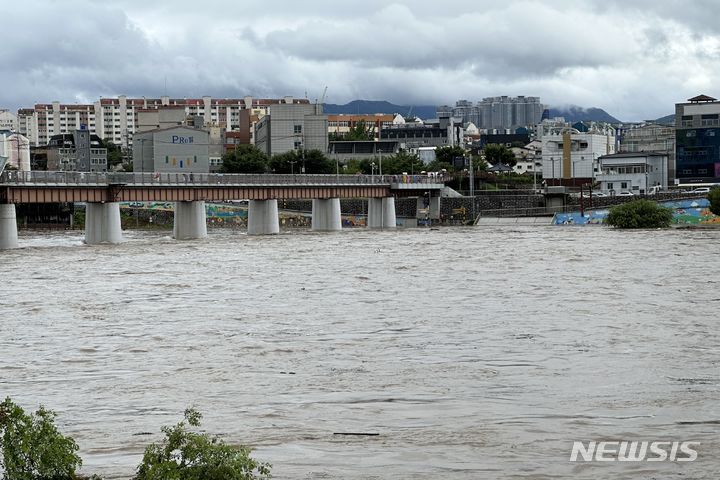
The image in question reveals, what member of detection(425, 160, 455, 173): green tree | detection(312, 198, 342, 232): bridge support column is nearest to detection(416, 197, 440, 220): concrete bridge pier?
detection(312, 198, 342, 232): bridge support column

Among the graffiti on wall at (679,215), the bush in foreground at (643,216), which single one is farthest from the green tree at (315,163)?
the bush in foreground at (643,216)

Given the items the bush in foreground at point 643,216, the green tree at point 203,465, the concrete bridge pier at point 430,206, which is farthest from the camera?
the concrete bridge pier at point 430,206

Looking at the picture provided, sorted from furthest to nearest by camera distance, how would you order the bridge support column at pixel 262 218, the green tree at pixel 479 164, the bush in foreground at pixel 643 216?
the green tree at pixel 479 164 < the bridge support column at pixel 262 218 < the bush in foreground at pixel 643 216

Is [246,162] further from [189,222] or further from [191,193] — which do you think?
[191,193]

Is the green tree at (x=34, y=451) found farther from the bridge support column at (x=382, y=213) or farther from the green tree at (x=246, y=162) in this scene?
the green tree at (x=246, y=162)

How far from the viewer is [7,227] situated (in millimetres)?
80438

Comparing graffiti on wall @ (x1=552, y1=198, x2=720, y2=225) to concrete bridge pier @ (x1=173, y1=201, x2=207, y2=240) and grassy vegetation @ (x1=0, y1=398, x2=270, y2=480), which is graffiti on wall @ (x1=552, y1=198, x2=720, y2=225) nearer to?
concrete bridge pier @ (x1=173, y1=201, x2=207, y2=240)

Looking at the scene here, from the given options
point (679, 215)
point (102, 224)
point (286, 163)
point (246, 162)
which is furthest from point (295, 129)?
point (102, 224)

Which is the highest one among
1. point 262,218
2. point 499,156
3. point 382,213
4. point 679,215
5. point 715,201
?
point 499,156

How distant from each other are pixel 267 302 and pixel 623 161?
379 ft

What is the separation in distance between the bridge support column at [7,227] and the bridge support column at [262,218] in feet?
94.2

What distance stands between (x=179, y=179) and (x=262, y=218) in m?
12.3

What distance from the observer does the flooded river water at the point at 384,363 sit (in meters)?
18.8

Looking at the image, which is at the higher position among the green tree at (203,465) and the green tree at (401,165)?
the green tree at (401,165)
